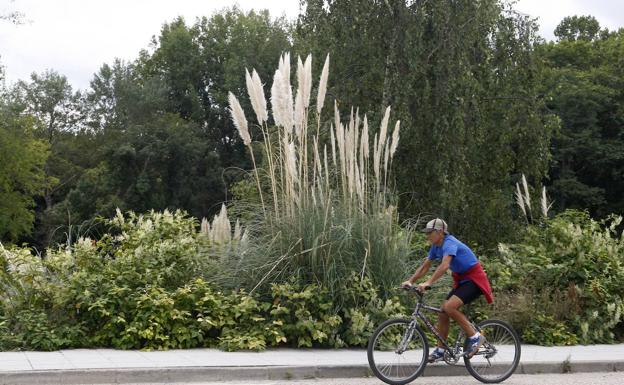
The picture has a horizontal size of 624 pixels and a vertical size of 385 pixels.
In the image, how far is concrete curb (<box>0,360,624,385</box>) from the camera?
8.58 meters

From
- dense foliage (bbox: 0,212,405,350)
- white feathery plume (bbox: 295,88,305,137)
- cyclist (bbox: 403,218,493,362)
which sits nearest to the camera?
cyclist (bbox: 403,218,493,362)

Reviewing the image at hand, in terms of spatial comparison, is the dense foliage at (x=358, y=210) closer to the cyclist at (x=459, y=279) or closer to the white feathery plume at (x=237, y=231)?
the white feathery plume at (x=237, y=231)

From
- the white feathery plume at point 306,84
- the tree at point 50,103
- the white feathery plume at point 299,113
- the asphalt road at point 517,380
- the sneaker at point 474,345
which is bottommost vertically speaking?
the asphalt road at point 517,380

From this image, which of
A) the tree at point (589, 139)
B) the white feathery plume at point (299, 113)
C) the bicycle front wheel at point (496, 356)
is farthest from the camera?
the tree at point (589, 139)

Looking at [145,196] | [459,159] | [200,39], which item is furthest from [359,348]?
[200,39]

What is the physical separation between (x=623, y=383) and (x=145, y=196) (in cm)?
4339

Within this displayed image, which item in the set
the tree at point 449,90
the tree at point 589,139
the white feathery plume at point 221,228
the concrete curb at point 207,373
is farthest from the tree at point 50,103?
the concrete curb at point 207,373

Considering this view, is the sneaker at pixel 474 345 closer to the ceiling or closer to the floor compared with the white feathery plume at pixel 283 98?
closer to the floor

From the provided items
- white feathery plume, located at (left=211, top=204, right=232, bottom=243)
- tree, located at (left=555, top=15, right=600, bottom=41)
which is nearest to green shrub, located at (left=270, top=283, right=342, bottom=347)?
white feathery plume, located at (left=211, top=204, right=232, bottom=243)

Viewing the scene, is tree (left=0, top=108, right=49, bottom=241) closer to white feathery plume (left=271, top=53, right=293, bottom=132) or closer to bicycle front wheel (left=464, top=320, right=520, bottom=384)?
white feathery plume (left=271, top=53, right=293, bottom=132)

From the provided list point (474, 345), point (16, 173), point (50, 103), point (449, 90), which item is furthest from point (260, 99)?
point (50, 103)

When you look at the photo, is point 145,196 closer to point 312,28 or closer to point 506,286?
point 312,28

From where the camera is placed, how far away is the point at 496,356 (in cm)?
937

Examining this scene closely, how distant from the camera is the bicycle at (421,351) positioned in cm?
911
